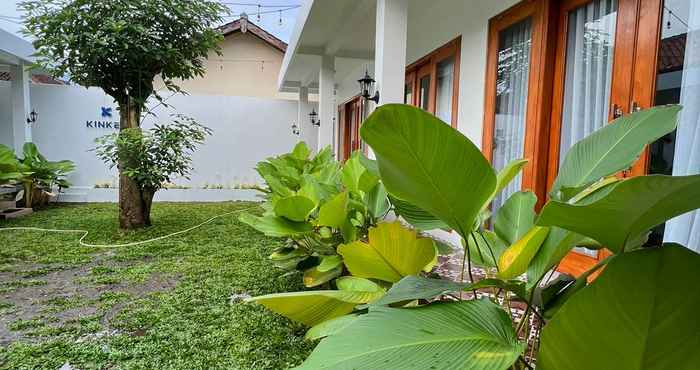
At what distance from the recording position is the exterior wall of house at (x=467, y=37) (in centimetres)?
359

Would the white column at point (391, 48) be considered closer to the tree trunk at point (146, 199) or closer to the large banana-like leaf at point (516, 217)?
the large banana-like leaf at point (516, 217)

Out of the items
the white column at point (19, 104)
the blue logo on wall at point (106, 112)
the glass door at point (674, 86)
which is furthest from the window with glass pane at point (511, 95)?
the white column at point (19, 104)

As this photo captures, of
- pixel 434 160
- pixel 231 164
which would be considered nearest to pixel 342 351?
pixel 434 160

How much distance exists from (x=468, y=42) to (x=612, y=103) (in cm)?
188

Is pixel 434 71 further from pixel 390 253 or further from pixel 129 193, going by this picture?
pixel 390 253

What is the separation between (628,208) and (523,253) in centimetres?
28

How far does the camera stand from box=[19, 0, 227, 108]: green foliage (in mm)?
4332

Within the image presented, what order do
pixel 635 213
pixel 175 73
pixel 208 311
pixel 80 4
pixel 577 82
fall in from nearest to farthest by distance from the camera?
pixel 635 213, pixel 208 311, pixel 577 82, pixel 80 4, pixel 175 73

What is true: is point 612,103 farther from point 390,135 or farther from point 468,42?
point 390,135

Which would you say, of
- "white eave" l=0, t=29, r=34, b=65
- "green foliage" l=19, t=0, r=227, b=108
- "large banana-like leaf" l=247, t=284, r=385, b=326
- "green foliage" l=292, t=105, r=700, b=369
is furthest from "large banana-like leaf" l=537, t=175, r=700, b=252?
"white eave" l=0, t=29, r=34, b=65

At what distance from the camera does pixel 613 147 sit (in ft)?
2.38

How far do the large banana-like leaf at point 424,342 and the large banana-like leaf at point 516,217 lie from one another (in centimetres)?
37

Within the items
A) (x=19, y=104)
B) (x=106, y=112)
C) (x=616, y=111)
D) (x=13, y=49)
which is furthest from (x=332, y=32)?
(x=19, y=104)

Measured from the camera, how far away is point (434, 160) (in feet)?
1.93
